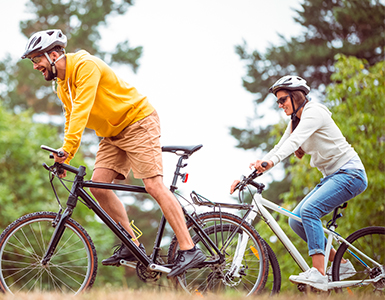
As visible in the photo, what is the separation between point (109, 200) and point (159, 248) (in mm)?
564

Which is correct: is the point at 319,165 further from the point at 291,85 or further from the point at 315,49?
the point at 315,49

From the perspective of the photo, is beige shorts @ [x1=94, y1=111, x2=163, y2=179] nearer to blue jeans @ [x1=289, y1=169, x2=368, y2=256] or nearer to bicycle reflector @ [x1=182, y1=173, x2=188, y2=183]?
bicycle reflector @ [x1=182, y1=173, x2=188, y2=183]

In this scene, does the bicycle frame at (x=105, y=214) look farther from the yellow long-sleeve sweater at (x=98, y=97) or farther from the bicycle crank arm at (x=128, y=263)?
the yellow long-sleeve sweater at (x=98, y=97)

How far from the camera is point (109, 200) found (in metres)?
3.55

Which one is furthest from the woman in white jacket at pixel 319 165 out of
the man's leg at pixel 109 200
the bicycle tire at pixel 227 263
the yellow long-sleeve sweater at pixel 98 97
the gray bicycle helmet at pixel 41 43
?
the gray bicycle helmet at pixel 41 43

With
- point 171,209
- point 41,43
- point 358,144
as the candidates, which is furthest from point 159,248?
point 358,144

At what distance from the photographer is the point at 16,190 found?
1378cm

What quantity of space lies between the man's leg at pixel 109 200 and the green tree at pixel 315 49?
1309cm

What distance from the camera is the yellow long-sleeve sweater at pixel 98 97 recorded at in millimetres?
3232

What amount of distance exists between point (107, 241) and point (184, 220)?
39.7 ft

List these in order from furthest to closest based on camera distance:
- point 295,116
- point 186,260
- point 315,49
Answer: point 315,49 → point 295,116 → point 186,260

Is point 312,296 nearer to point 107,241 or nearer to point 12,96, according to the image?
point 107,241

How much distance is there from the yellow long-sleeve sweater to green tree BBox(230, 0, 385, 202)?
518 inches

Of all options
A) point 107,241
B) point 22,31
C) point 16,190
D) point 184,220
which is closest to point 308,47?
point 107,241
